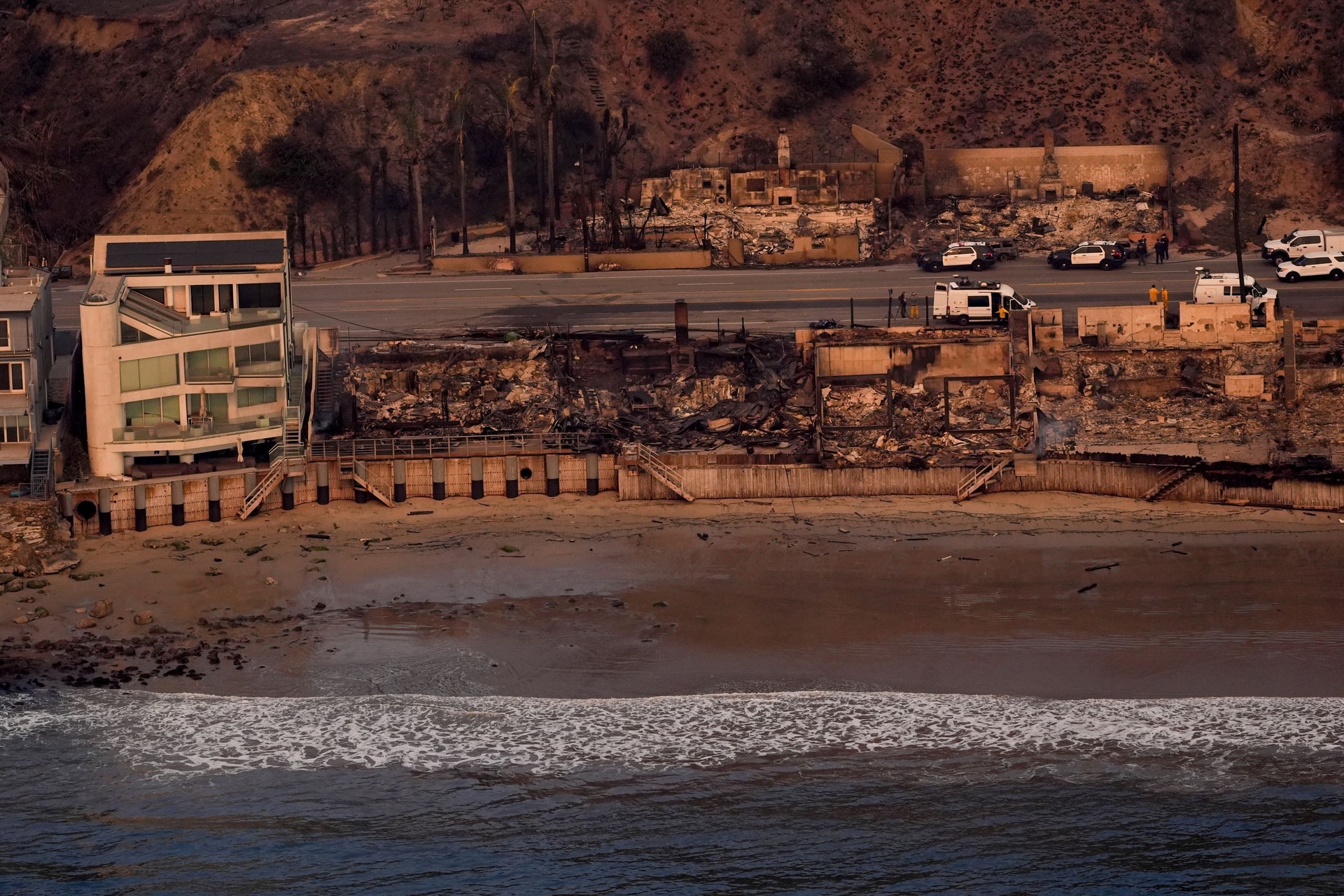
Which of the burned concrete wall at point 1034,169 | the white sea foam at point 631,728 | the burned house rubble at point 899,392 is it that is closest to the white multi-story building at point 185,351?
the burned house rubble at point 899,392

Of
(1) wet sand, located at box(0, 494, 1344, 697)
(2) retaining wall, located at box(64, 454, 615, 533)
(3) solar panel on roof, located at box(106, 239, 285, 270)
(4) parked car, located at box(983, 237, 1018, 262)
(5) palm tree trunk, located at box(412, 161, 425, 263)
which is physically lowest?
(1) wet sand, located at box(0, 494, 1344, 697)

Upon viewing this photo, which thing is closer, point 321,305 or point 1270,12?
point 321,305

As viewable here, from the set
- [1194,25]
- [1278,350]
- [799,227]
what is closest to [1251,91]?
[1194,25]

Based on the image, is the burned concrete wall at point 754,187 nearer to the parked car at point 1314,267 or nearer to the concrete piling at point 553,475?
the parked car at point 1314,267

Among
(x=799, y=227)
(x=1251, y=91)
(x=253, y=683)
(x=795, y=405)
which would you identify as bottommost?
(x=253, y=683)

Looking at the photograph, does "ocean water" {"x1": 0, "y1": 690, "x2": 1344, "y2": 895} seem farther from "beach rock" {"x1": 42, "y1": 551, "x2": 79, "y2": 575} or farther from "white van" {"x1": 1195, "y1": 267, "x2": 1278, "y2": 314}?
"white van" {"x1": 1195, "y1": 267, "x2": 1278, "y2": 314}

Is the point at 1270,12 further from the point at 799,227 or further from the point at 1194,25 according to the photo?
the point at 799,227

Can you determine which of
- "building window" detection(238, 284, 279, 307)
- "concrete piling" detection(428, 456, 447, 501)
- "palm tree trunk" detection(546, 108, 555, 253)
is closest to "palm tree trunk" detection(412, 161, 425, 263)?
"palm tree trunk" detection(546, 108, 555, 253)
